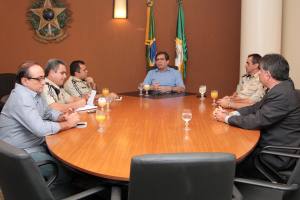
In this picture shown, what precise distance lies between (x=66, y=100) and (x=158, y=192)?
99.7 inches

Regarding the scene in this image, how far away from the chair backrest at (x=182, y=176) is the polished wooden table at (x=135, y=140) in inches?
11.4

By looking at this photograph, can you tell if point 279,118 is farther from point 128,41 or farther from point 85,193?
point 128,41

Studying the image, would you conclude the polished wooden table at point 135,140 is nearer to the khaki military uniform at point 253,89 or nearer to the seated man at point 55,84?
the seated man at point 55,84

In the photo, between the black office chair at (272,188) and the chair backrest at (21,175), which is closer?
the chair backrest at (21,175)

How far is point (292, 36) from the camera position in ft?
14.5

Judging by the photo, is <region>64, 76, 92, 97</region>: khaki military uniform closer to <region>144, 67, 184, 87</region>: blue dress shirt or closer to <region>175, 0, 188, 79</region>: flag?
<region>144, 67, 184, 87</region>: blue dress shirt

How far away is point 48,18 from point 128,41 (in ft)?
4.75

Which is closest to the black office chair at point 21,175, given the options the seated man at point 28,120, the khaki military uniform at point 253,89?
the seated man at point 28,120

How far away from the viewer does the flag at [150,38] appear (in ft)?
18.8

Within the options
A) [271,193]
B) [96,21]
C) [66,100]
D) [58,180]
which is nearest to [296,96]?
[271,193]

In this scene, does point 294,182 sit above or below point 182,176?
below

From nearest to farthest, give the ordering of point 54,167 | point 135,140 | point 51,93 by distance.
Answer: point 54,167
point 135,140
point 51,93

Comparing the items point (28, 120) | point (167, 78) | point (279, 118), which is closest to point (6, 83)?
point (167, 78)

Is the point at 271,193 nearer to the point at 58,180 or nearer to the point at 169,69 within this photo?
the point at 58,180
